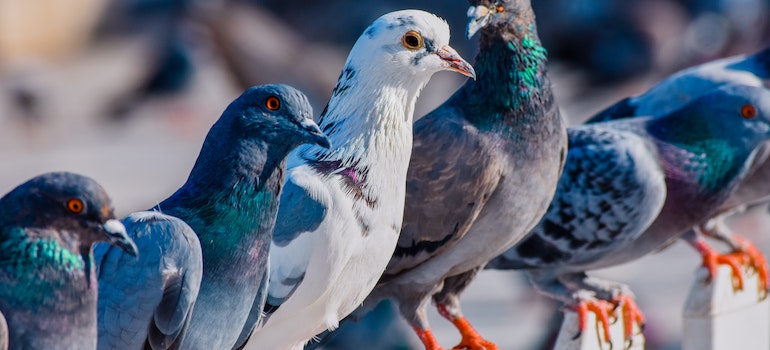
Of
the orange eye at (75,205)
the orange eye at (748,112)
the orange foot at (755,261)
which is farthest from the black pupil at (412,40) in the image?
the orange foot at (755,261)

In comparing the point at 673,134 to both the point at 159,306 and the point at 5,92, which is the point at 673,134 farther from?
the point at 5,92

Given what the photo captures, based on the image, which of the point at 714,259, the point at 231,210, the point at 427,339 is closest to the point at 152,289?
the point at 231,210

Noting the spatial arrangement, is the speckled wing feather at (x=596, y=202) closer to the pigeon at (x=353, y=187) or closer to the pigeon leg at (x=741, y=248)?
the pigeon leg at (x=741, y=248)

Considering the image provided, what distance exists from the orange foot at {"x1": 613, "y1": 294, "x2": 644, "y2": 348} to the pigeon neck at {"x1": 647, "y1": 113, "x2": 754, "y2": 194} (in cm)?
49

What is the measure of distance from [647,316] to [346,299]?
5287 millimetres

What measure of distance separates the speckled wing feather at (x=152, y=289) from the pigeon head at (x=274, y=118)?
1.01ft

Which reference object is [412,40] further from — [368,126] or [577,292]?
[577,292]

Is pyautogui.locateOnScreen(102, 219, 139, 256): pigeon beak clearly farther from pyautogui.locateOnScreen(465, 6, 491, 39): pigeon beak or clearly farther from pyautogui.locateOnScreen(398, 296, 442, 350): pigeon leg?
pyautogui.locateOnScreen(398, 296, 442, 350): pigeon leg

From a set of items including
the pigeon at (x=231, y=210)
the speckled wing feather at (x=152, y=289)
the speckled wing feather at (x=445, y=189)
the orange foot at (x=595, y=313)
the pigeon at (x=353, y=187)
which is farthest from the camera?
the orange foot at (x=595, y=313)

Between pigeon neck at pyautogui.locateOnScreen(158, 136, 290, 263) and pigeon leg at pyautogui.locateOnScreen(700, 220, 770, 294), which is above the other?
pigeon neck at pyautogui.locateOnScreen(158, 136, 290, 263)

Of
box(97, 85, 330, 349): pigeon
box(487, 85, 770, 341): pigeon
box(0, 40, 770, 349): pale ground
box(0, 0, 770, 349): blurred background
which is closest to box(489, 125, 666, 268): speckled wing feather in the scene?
box(487, 85, 770, 341): pigeon

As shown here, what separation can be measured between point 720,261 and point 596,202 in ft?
2.92

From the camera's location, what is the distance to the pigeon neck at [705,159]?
510 centimetres

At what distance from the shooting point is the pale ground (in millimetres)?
10445
